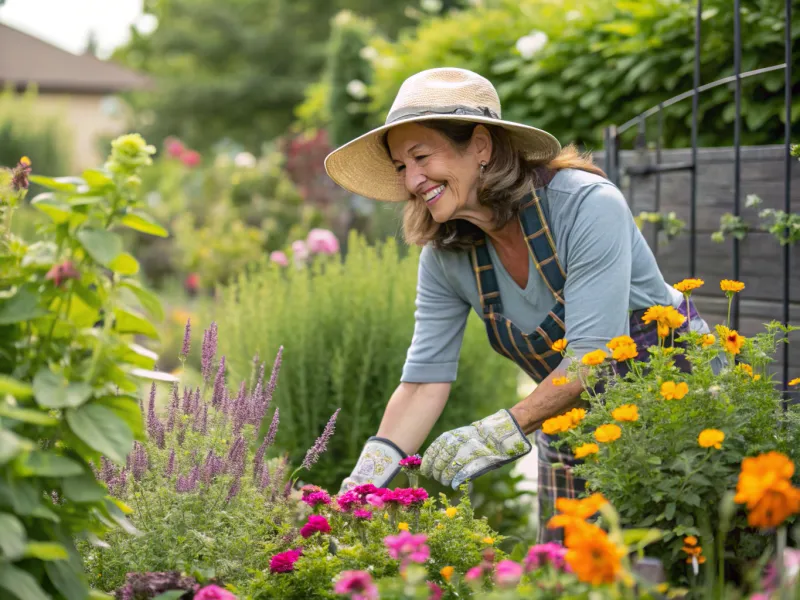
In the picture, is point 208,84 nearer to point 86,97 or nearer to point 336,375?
point 86,97

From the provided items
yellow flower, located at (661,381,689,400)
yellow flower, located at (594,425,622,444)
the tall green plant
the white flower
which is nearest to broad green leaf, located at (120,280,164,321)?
yellow flower, located at (594,425,622,444)

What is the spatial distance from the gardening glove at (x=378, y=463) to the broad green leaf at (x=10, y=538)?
1.06 metres

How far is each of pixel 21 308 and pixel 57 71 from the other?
30573 millimetres

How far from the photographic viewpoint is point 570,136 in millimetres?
4660

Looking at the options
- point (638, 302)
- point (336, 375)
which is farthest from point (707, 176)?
point (336, 375)

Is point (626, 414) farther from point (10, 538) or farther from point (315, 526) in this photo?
point (10, 538)

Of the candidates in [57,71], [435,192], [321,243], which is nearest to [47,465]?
[435,192]

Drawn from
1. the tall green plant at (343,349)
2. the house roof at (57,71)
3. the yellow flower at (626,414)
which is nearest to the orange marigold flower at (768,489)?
the yellow flower at (626,414)

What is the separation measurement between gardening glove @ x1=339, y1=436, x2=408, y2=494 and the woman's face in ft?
1.85

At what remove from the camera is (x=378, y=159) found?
259 centimetres

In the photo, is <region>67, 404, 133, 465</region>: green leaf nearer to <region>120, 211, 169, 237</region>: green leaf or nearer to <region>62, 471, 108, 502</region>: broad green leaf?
<region>62, 471, 108, 502</region>: broad green leaf

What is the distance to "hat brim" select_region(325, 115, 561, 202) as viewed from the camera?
7.61ft

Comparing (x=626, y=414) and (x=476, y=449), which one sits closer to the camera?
(x=626, y=414)

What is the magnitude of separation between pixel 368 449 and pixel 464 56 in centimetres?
363
